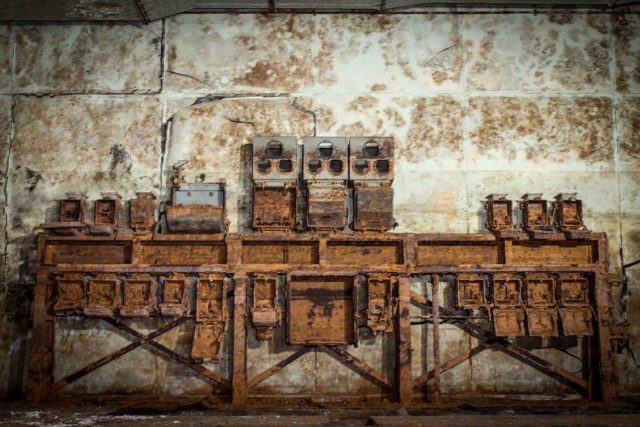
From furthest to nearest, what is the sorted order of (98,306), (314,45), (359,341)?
(314,45) < (359,341) < (98,306)

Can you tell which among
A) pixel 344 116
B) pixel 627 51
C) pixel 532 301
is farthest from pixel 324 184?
pixel 627 51

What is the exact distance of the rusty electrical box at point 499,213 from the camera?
4348 millimetres

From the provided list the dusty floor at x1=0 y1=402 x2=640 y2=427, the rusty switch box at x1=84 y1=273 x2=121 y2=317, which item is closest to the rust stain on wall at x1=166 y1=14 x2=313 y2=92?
the rusty switch box at x1=84 y1=273 x2=121 y2=317

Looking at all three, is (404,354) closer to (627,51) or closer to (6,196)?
(627,51)

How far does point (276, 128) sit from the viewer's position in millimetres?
4574

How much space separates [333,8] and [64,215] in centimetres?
366

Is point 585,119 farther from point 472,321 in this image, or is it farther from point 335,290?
point 335,290

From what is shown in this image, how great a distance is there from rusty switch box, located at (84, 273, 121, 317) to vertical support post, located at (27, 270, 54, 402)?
445mm

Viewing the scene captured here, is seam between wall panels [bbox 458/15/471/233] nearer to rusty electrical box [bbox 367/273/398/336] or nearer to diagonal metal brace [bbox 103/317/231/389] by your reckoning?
rusty electrical box [bbox 367/273/398/336]

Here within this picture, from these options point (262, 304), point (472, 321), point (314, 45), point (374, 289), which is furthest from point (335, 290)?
point (314, 45)

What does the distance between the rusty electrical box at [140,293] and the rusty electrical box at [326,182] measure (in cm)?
168

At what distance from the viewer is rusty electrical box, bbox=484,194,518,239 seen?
4348 mm

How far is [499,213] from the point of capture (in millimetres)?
4379

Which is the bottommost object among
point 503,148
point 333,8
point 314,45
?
point 503,148
